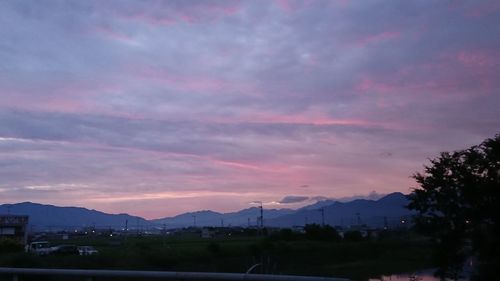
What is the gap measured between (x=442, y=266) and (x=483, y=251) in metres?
3.43

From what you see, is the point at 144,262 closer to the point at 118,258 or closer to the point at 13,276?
the point at 118,258

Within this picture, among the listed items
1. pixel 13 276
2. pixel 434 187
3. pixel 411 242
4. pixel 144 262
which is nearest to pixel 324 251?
pixel 411 242

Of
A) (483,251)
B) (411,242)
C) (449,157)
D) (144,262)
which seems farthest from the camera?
(411,242)

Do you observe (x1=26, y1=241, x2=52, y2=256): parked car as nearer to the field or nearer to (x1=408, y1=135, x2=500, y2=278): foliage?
the field

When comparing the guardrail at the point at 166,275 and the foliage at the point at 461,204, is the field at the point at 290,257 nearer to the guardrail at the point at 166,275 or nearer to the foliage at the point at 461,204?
the foliage at the point at 461,204

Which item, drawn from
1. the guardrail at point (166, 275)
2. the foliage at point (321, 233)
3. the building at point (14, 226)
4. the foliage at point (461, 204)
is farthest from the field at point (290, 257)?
the guardrail at point (166, 275)

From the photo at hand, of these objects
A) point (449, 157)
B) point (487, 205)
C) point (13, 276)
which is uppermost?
point (449, 157)

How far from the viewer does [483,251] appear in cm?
2253

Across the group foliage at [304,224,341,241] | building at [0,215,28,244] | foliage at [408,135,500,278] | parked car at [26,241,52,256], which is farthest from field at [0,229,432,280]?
building at [0,215,28,244]

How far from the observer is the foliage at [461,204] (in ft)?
76.4

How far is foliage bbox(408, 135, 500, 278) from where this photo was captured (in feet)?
76.4

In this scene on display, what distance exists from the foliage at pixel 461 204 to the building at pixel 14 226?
90105 mm

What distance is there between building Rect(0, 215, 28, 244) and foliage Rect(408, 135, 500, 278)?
9011cm

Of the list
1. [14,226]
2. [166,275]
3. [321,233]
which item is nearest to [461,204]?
[166,275]
